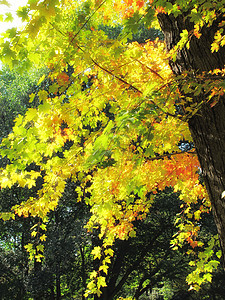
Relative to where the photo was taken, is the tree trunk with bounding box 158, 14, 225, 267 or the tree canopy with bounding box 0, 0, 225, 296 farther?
the tree trunk with bounding box 158, 14, 225, 267

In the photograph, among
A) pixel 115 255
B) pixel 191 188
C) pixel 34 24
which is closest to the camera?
pixel 34 24

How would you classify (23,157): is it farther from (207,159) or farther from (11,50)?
(207,159)

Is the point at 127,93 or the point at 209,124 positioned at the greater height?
the point at 127,93

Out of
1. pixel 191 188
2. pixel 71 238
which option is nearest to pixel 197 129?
pixel 191 188

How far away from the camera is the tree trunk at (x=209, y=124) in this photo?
259 cm

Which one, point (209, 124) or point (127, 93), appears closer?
point (209, 124)

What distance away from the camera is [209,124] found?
2.66 metres

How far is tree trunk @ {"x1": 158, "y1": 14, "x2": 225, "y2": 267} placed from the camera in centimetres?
259

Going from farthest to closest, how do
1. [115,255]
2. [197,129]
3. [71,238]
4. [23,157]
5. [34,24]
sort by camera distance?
1. [115,255]
2. [71,238]
3. [23,157]
4. [197,129]
5. [34,24]

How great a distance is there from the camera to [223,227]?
2592 millimetres

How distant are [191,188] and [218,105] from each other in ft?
11.6

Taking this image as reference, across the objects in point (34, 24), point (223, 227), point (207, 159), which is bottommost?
point (223, 227)

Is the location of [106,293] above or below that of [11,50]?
below

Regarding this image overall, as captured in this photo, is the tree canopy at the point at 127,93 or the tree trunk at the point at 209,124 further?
the tree trunk at the point at 209,124
